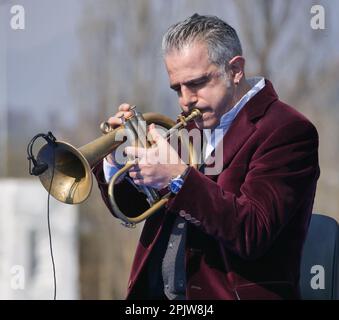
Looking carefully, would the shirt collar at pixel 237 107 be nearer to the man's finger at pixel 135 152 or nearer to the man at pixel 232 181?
the man at pixel 232 181

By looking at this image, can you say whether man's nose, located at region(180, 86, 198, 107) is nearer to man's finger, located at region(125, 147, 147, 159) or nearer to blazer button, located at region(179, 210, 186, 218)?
man's finger, located at region(125, 147, 147, 159)

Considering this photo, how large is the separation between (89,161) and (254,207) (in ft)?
1.91

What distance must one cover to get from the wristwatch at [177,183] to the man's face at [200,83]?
9.3 inches

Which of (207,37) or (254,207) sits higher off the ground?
(207,37)

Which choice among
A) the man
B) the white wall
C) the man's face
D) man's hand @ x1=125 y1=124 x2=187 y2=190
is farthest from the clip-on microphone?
the white wall

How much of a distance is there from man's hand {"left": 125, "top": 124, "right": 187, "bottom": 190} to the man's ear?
0.34m

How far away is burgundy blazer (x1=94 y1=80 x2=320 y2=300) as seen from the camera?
3172mm

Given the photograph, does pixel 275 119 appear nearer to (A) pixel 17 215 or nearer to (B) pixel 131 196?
(B) pixel 131 196

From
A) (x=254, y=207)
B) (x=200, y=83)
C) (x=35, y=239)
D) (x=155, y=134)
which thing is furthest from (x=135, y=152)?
(x=35, y=239)

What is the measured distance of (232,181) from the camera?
130 inches

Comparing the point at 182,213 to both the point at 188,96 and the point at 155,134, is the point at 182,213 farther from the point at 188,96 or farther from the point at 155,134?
the point at 188,96

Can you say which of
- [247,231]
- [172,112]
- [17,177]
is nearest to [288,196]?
[247,231]

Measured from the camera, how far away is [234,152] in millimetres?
3340

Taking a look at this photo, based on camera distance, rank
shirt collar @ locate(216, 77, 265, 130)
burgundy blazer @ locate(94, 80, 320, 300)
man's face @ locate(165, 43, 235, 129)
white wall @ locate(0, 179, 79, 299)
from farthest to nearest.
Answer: white wall @ locate(0, 179, 79, 299) → shirt collar @ locate(216, 77, 265, 130) → man's face @ locate(165, 43, 235, 129) → burgundy blazer @ locate(94, 80, 320, 300)
